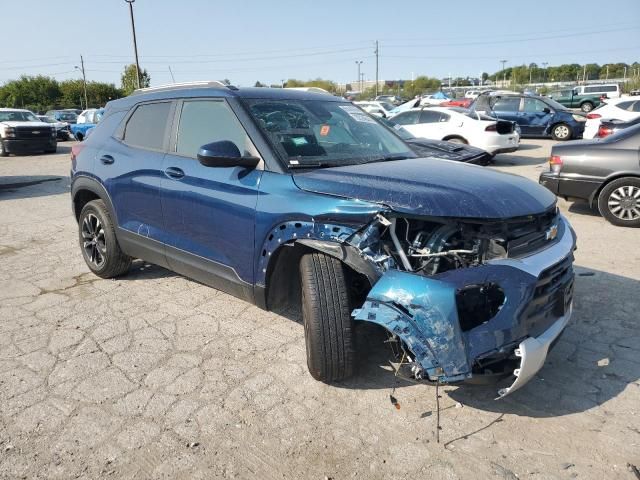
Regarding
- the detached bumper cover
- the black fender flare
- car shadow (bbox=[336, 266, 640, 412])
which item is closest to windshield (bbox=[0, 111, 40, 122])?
the black fender flare

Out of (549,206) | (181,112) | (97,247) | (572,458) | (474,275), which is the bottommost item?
(572,458)

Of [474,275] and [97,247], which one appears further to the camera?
[97,247]

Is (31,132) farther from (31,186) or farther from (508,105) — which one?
(508,105)

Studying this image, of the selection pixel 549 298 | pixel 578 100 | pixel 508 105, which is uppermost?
pixel 578 100

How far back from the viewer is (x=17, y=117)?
1958cm

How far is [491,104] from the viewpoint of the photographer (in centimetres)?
1759

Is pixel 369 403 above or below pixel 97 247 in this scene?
below

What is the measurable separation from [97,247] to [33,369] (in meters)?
1.84

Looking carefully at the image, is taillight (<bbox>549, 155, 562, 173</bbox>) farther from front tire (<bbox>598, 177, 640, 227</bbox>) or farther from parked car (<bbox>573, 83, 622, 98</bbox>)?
parked car (<bbox>573, 83, 622, 98</bbox>)

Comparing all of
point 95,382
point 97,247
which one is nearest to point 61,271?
point 97,247

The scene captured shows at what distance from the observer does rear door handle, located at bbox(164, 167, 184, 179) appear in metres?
3.82

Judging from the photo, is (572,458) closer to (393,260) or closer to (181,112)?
(393,260)

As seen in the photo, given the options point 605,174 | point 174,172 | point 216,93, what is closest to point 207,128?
point 216,93

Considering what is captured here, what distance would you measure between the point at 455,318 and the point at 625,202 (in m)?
5.65
